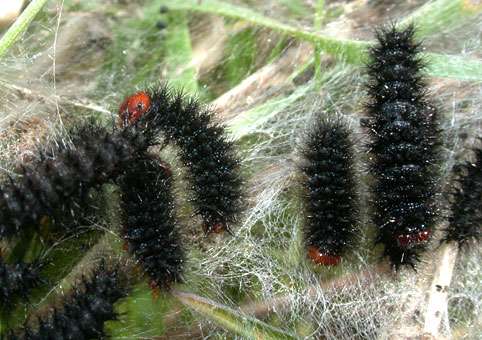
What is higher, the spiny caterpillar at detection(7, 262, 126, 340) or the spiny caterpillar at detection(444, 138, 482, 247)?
the spiny caterpillar at detection(444, 138, 482, 247)

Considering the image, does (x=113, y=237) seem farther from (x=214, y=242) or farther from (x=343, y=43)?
(x=343, y=43)

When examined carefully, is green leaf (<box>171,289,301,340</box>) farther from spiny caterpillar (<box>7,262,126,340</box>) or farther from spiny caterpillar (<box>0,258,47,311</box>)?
spiny caterpillar (<box>0,258,47,311</box>)

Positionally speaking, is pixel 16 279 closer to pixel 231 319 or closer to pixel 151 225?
pixel 151 225

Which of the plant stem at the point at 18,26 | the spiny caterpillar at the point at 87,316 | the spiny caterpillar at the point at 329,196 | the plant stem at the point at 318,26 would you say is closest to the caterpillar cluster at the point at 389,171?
the spiny caterpillar at the point at 329,196

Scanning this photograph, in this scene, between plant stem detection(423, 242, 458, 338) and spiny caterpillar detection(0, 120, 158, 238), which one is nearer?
spiny caterpillar detection(0, 120, 158, 238)

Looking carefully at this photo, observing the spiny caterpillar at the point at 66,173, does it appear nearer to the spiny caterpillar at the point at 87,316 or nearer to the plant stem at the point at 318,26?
the spiny caterpillar at the point at 87,316

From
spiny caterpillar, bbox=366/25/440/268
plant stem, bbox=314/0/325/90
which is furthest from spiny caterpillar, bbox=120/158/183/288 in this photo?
plant stem, bbox=314/0/325/90
